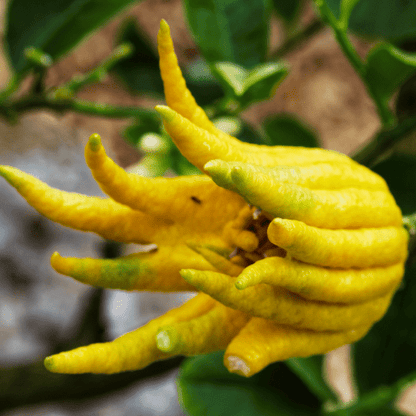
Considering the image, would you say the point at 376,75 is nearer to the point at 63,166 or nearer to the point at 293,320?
the point at 293,320

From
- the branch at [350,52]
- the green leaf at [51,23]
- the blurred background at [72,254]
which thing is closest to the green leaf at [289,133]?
the blurred background at [72,254]

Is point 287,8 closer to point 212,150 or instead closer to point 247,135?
point 247,135

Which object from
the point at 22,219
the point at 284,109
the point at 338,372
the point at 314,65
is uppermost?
the point at 314,65

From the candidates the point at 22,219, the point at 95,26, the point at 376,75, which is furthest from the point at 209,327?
the point at 22,219

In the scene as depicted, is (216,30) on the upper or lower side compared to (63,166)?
upper

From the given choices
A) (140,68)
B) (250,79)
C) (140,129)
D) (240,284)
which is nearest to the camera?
(240,284)

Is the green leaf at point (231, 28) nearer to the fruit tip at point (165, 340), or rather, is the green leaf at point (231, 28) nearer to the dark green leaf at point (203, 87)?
the dark green leaf at point (203, 87)

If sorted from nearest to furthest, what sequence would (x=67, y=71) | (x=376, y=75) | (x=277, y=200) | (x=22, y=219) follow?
(x=277, y=200), (x=376, y=75), (x=22, y=219), (x=67, y=71)

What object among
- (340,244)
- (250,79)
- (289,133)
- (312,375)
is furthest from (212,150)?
(289,133)
